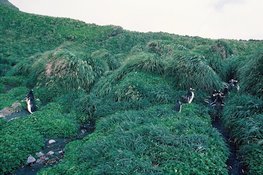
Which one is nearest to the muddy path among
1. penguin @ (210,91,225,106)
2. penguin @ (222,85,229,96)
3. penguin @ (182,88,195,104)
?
penguin @ (182,88,195,104)

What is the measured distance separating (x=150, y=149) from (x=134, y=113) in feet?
9.16

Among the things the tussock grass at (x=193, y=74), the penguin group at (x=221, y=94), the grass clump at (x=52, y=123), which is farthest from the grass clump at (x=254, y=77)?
the grass clump at (x=52, y=123)

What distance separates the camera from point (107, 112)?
1234 cm

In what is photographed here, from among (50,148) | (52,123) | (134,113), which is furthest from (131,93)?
(50,148)

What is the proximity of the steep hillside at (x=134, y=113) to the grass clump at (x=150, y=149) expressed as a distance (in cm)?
2

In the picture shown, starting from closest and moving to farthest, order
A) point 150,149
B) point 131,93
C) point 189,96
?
1. point 150,149
2. point 189,96
3. point 131,93

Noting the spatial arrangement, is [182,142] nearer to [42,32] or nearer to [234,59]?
[234,59]

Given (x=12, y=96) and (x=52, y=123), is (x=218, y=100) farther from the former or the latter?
(x=12, y=96)

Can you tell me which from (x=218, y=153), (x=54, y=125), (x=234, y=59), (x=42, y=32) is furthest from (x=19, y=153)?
(x=42, y=32)

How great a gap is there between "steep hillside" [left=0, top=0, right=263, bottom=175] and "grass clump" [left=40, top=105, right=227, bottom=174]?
25mm

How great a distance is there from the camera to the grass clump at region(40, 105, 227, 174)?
8.11 m

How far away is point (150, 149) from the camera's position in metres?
8.79

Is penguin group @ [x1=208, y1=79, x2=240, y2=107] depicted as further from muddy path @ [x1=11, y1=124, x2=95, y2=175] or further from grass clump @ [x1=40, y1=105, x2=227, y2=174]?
muddy path @ [x1=11, y1=124, x2=95, y2=175]

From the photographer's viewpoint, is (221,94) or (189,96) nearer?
(189,96)
